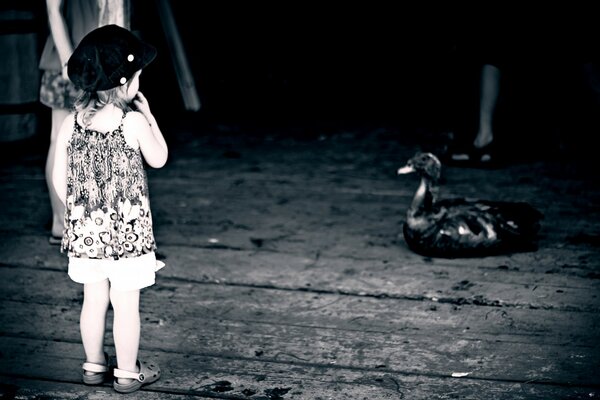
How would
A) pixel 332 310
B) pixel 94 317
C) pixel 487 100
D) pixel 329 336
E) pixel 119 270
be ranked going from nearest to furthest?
pixel 119 270 < pixel 94 317 < pixel 329 336 < pixel 332 310 < pixel 487 100

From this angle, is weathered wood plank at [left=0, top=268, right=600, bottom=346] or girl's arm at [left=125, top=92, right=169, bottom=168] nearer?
girl's arm at [left=125, top=92, right=169, bottom=168]

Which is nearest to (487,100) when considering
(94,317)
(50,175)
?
(50,175)

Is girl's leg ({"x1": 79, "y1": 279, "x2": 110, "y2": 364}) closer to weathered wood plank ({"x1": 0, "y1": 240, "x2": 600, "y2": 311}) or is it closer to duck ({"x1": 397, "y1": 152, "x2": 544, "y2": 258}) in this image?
weathered wood plank ({"x1": 0, "y1": 240, "x2": 600, "y2": 311})

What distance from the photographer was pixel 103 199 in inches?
122

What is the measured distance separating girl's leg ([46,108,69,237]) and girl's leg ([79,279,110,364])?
1.56 meters

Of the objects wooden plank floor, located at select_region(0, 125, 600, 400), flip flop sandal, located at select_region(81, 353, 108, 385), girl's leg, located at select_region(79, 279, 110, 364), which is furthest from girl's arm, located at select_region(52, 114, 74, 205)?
wooden plank floor, located at select_region(0, 125, 600, 400)

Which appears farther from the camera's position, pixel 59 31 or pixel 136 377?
pixel 59 31

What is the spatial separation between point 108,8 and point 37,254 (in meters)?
1.22

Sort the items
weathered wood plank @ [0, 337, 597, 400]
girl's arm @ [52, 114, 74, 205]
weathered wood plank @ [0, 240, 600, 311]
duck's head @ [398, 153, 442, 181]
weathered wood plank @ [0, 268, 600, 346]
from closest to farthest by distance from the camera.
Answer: girl's arm @ [52, 114, 74, 205] < weathered wood plank @ [0, 337, 597, 400] < weathered wood plank @ [0, 268, 600, 346] < weathered wood plank @ [0, 240, 600, 311] < duck's head @ [398, 153, 442, 181]

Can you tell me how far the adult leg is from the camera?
6.34 m

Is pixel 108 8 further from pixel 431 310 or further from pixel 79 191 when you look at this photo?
pixel 431 310

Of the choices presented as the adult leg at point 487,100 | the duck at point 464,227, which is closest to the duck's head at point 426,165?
the duck at point 464,227

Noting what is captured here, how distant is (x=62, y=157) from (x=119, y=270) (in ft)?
1.34

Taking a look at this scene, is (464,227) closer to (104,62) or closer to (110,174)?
(110,174)
